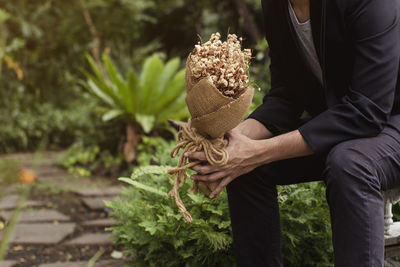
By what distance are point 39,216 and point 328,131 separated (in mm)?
2733

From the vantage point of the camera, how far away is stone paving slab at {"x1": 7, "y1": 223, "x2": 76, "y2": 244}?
306cm

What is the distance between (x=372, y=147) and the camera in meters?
1.52

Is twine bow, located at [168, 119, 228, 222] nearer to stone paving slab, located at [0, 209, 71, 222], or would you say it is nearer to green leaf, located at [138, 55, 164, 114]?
stone paving slab, located at [0, 209, 71, 222]

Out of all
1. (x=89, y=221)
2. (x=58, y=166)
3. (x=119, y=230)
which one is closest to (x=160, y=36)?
(x=58, y=166)

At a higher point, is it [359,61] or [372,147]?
[359,61]

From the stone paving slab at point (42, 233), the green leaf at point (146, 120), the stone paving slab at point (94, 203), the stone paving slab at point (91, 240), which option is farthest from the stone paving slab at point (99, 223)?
the green leaf at point (146, 120)

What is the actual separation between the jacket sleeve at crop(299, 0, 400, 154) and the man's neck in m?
0.27

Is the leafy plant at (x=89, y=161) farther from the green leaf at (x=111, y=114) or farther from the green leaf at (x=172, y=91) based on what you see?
the green leaf at (x=172, y=91)

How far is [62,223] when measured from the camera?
137 inches

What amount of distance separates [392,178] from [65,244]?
2.24 metres

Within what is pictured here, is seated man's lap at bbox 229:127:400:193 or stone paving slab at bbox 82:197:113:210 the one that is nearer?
seated man's lap at bbox 229:127:400:193

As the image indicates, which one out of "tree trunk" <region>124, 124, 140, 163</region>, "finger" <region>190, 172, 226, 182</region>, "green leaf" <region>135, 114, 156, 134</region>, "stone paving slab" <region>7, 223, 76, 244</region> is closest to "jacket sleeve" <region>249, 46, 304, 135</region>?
"finger" <region>190, 172, 226, 182</region>

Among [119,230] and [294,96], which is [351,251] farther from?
[119,230]

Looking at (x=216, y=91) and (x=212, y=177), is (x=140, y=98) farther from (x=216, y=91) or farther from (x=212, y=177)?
(x=216, y=91)
